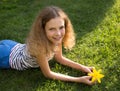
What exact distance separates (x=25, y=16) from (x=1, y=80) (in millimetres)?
1506

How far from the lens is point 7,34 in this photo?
12.8 ft

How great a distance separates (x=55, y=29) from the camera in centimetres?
273

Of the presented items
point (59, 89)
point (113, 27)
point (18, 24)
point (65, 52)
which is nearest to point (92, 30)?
point (113, 27)

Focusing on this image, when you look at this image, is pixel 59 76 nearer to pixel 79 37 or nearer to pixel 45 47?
pixel 45 47

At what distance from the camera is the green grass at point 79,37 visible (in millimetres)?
2994

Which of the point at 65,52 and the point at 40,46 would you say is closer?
the point at 40,46

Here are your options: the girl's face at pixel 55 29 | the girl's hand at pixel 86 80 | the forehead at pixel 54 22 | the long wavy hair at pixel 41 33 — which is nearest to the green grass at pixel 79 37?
the girl's hand at pixel 86 80

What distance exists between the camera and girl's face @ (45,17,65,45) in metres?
2.71

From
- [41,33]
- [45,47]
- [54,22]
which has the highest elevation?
[54,22]

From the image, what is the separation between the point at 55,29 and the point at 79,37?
1124mm

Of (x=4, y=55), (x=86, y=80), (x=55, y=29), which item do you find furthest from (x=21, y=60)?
(x=86, y=80)

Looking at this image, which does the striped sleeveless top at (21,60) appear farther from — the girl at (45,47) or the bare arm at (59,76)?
the bare arm at (59,76)

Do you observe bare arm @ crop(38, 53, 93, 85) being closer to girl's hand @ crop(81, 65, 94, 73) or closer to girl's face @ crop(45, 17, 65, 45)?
girl's hand @ crop(81, 65, 94, 73)

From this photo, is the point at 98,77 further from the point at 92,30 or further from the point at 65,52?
the point at 92,30
